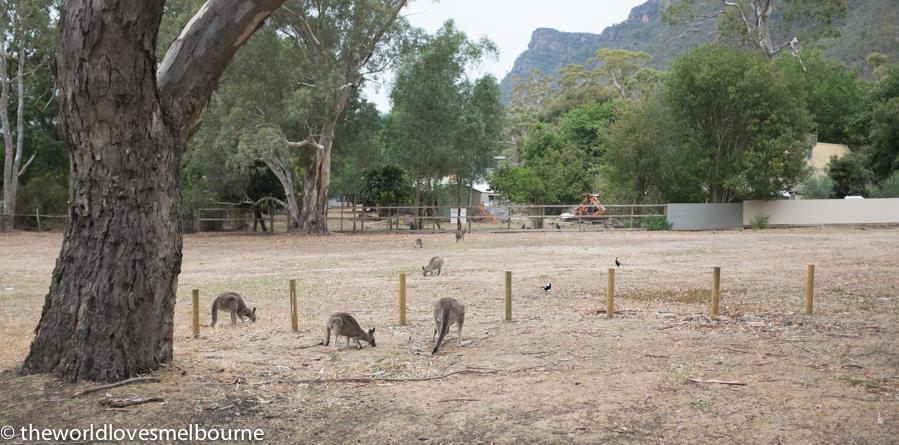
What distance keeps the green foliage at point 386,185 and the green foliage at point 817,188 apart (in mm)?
23489

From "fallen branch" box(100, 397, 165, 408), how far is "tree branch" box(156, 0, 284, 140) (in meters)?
2.68

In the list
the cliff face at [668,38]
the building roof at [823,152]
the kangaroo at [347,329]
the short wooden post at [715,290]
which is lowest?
the kangaroo at [347,329]

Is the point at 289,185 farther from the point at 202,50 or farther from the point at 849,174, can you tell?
the point at 849,174

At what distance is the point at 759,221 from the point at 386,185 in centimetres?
2135

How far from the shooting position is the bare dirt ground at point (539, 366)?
5.61 metres

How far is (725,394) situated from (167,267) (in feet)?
17.9

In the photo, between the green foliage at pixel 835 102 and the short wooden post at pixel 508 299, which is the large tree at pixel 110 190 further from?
the green foliage at pixel 835 102

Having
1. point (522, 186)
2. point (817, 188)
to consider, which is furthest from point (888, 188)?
point (522, 186)

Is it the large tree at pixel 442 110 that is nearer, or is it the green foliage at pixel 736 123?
the green foliage at pixel 736 123

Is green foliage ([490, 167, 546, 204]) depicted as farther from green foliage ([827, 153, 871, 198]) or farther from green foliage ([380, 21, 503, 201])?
green foliage ([827, 153, 871, 198])

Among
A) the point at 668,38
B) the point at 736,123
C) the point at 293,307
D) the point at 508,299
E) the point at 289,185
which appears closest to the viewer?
the point at 293,307

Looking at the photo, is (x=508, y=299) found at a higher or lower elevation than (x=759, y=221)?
lower

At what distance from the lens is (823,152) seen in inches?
1863

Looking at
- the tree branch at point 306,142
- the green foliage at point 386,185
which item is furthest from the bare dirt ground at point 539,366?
the green foliage at point 386,185
